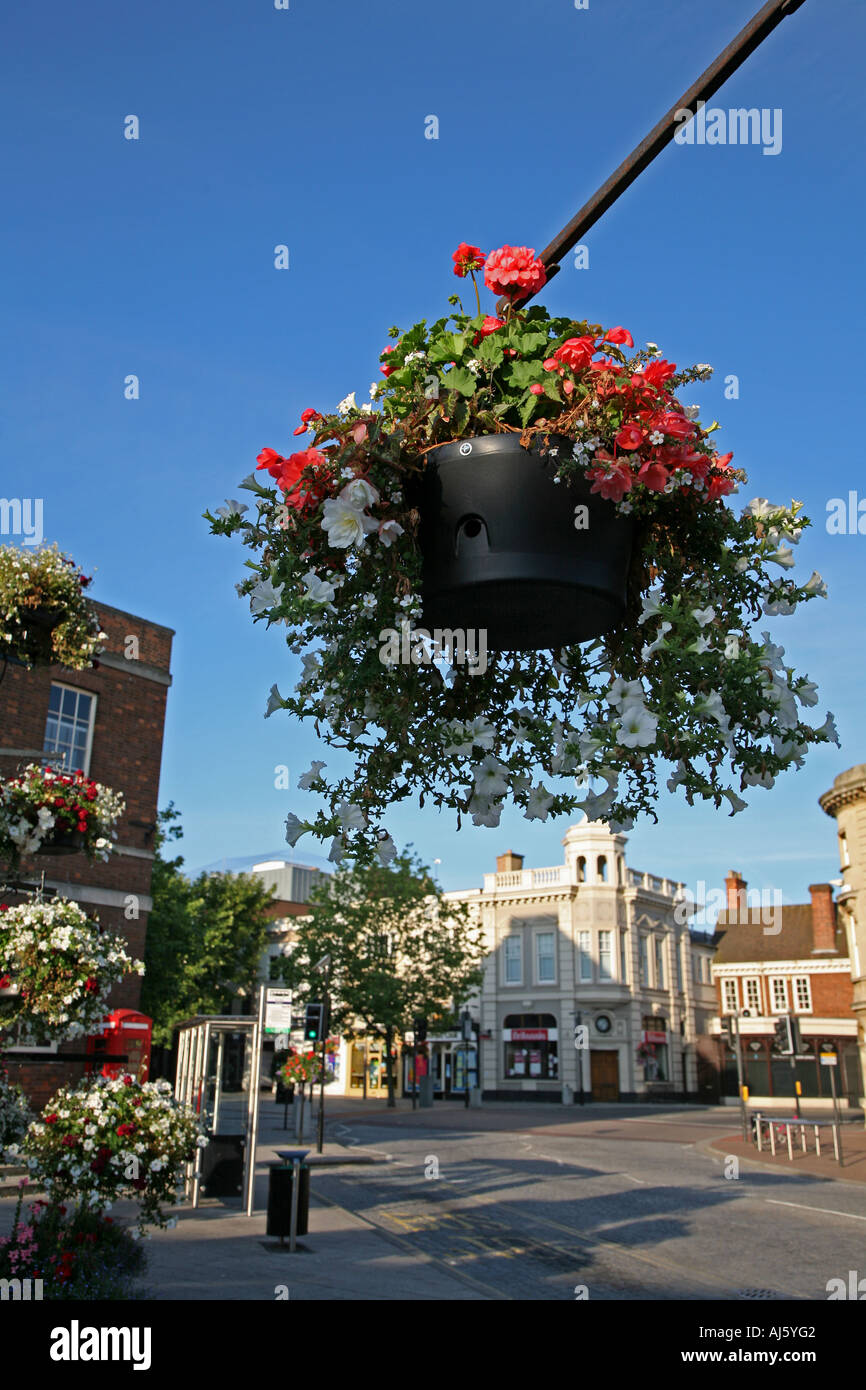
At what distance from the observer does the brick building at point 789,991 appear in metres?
44.8

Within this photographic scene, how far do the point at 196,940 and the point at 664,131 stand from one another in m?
32.1

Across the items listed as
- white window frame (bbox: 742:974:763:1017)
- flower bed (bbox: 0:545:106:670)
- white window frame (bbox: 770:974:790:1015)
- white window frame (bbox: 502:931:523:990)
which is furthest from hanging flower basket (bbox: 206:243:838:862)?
white window frame (bbox: 742:974:763:1017)

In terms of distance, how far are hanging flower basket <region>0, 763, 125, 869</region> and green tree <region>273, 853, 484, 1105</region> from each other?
103 ft

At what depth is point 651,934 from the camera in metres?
49.1

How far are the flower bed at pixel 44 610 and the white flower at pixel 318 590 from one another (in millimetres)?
5008

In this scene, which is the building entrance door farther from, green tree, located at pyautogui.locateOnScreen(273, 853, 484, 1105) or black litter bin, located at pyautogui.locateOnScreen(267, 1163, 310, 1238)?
black litter bin, located at pyautogui.locateOnScreen(267, 1163, 310, 1238)

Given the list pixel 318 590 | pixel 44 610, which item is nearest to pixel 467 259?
pixel 318 590

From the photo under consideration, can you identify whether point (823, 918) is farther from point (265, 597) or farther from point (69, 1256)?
point (265, 597)

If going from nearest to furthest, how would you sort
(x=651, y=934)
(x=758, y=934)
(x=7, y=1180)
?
(x=7, y=1180) → (x=651, y=934) → (x=758, y=934)

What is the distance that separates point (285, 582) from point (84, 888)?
54.2 feet

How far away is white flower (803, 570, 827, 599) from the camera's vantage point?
2123mm

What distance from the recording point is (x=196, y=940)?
31.7 metres
